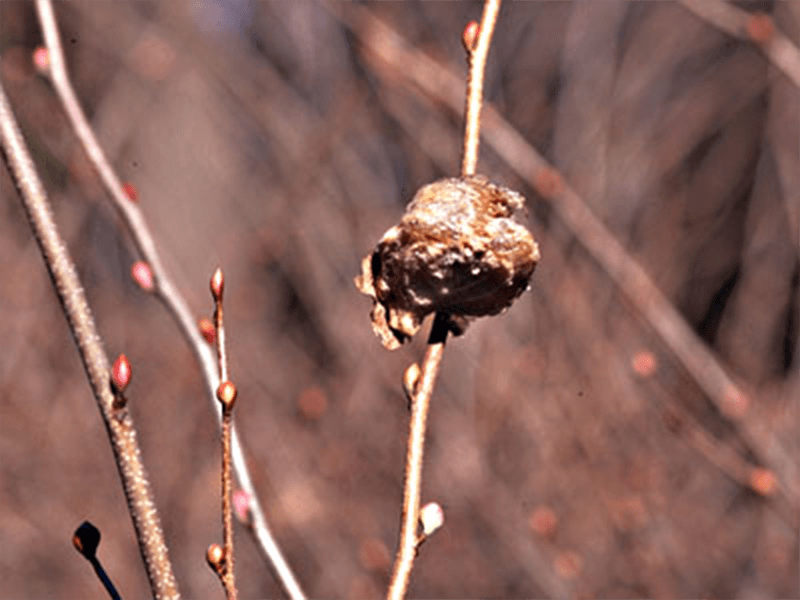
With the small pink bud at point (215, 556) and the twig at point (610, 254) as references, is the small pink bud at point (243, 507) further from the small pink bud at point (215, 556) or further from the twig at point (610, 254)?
the twig at point (610, 254)

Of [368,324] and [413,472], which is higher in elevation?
[368,324]

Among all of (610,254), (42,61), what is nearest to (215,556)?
(42,61)

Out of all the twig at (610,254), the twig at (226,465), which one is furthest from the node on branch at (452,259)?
the twig at (610,254)

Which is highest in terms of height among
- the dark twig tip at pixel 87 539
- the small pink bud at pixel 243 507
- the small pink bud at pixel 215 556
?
the dark twig tip at pixel 87 539

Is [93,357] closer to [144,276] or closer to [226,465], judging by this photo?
[226,465]

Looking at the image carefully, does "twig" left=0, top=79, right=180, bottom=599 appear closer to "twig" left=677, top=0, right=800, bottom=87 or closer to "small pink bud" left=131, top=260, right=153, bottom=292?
"small pink bud" left=131, top=260, right=153, bottom=292

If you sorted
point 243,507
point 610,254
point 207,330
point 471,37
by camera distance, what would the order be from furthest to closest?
point 610,254 < point 207,330 < point 243,507 < point 471,37

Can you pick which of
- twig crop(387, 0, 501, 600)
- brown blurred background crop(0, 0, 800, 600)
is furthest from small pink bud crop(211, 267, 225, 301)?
brown blurred background crop(0, 0, 800, 600)
